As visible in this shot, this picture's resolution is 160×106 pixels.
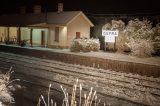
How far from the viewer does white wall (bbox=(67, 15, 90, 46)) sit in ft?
110

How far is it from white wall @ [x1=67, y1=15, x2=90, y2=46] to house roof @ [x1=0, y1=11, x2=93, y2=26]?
51cm

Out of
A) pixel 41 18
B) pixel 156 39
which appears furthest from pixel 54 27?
pixel 156 39

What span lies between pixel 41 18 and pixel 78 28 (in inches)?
247

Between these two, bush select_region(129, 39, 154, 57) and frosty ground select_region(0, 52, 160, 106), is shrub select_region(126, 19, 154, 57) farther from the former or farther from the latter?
frosty ground select_region(0, 52, 160, 106)

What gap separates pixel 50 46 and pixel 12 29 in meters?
11.5

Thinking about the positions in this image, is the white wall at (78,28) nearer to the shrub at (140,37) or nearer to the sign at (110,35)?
the sign at (110,35)

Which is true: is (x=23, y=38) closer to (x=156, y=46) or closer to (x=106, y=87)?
(x=156, y=46)

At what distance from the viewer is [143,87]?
1510 centimetres

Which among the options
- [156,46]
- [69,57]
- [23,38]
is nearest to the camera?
[69,57]

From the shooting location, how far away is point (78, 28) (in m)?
34.5

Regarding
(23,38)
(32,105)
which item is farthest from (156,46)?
(23,38)

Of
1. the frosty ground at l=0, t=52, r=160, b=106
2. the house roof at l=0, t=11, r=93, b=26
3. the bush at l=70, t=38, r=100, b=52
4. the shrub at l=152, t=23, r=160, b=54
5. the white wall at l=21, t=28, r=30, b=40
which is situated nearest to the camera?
the frosty ground at l=0, t=52, r=160, b=106

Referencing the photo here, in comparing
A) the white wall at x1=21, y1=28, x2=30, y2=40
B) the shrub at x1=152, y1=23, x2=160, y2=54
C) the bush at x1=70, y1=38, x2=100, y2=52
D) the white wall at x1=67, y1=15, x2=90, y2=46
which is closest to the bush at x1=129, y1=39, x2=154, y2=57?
the shrub at x1=152, y1=23, x2=160, y2=54

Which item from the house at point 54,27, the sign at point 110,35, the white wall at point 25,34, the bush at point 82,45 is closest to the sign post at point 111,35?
the sign at point 110,35
